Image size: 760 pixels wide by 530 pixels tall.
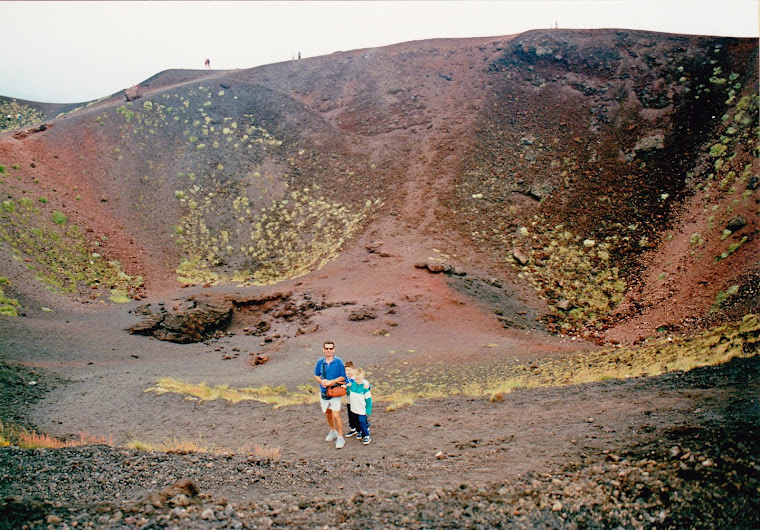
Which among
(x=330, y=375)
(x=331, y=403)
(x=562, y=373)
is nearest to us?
(x=330, y=375)

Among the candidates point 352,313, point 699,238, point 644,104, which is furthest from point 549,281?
point 644,104

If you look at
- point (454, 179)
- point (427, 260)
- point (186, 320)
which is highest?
point (454, 179)

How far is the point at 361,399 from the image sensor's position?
8.65 meters

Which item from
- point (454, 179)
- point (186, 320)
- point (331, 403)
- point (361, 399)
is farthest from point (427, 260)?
point (331, 403)

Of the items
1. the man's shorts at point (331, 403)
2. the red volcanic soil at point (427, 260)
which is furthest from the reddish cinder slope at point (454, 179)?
the man's shorts at point (331, 403)

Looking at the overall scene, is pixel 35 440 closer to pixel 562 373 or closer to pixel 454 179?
pixel 562 373

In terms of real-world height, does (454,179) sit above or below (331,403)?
above

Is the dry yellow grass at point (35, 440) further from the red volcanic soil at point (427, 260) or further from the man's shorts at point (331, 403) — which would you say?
the man's shorts at point (331, 403)

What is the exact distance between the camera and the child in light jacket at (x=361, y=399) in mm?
8562

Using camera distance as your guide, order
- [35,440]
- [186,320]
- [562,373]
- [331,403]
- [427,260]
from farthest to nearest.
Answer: [427,260] < [186,320] < [562,373] < [35,440] < [331,403]

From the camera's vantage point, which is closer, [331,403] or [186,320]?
[331,403]

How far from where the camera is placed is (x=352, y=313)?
69.6ft

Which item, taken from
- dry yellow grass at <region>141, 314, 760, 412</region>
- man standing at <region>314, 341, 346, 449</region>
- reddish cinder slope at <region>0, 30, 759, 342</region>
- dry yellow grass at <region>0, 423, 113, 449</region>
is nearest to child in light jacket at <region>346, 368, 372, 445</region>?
man standing at <region>314, 341, 346, 449</region>

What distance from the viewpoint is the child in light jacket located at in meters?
8.56
